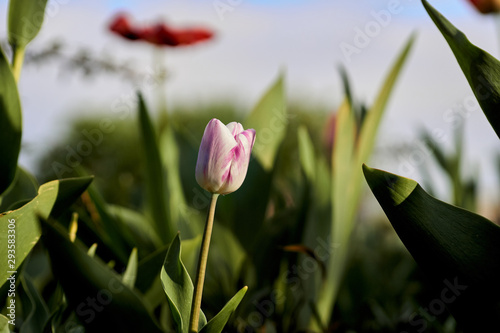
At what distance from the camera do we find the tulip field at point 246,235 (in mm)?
375

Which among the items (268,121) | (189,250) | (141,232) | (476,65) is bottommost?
(141,232)

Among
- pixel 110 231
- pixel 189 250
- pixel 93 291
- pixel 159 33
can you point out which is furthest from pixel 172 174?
pixel 159 33

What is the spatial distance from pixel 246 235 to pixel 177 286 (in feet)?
1.38

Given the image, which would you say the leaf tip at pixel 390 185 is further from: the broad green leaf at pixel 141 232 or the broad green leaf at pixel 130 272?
the broad green leaf at pixel 141 232

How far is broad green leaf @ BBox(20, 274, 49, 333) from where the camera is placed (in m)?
0.47

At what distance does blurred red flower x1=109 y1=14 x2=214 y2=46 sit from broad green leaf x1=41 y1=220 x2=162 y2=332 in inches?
56.7

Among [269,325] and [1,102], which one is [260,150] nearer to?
[269,325]

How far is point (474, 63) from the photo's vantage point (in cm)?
39

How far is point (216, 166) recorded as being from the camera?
0.36 metres

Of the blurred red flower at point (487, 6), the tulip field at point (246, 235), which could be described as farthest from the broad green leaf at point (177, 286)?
the blurred red flower at point (487, 6)

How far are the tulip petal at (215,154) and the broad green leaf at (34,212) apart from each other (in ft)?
0.35

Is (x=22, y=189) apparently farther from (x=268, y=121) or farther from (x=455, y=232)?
(x=455, y=232)

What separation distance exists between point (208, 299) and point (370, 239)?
2.57ft

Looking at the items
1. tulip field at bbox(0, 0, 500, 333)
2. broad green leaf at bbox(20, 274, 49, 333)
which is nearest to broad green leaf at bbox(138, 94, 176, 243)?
tulip field at bbox(0, 0, 500, 333)
